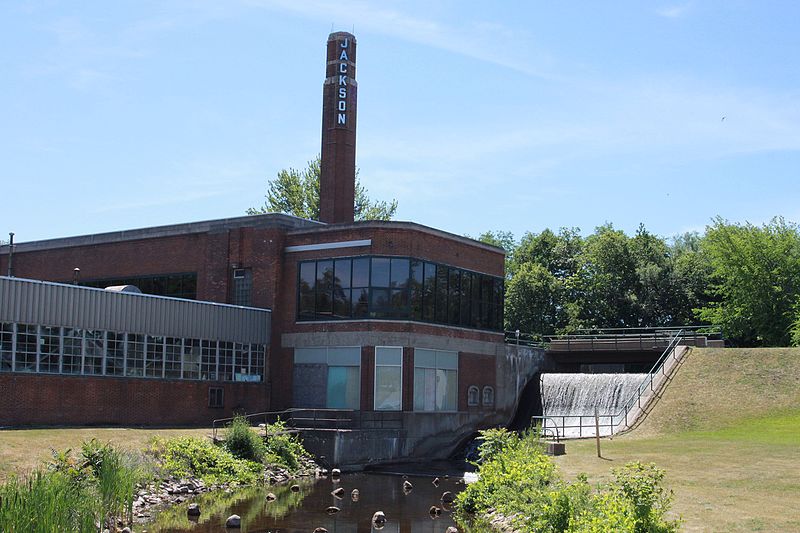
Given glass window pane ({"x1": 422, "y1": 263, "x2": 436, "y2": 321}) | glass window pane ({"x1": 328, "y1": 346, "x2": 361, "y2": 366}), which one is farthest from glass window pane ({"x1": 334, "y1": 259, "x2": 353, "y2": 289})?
glass window pane ({"x1": 422, "y1": 263, "x2": 436, "y2": 321})

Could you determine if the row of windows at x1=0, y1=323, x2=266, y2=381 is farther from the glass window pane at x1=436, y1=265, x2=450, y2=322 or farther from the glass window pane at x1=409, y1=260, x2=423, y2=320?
the glass window pane at x1=436, y1=265, x2=450, y2=322

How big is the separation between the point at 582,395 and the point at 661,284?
24.8 meters

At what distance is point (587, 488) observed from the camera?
17.5 meters

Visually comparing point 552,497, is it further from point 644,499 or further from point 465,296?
point 465,296

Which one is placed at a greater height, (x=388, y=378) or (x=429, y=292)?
(x=429, y=292)

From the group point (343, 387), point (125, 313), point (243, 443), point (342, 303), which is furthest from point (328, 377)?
point (125, 313)

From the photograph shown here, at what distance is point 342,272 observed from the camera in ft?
131

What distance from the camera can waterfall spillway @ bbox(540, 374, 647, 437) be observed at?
45812 millimetres

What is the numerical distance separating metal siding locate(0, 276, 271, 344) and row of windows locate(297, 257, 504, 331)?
8.42 feet

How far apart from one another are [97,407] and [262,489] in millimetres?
8329

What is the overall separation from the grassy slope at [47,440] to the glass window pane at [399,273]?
10.5m

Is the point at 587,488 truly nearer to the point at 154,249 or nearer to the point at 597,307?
the point at 154,249

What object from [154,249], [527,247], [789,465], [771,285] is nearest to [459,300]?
[154,249]

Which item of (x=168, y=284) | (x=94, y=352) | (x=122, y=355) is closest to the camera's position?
(x=94, y=352)
